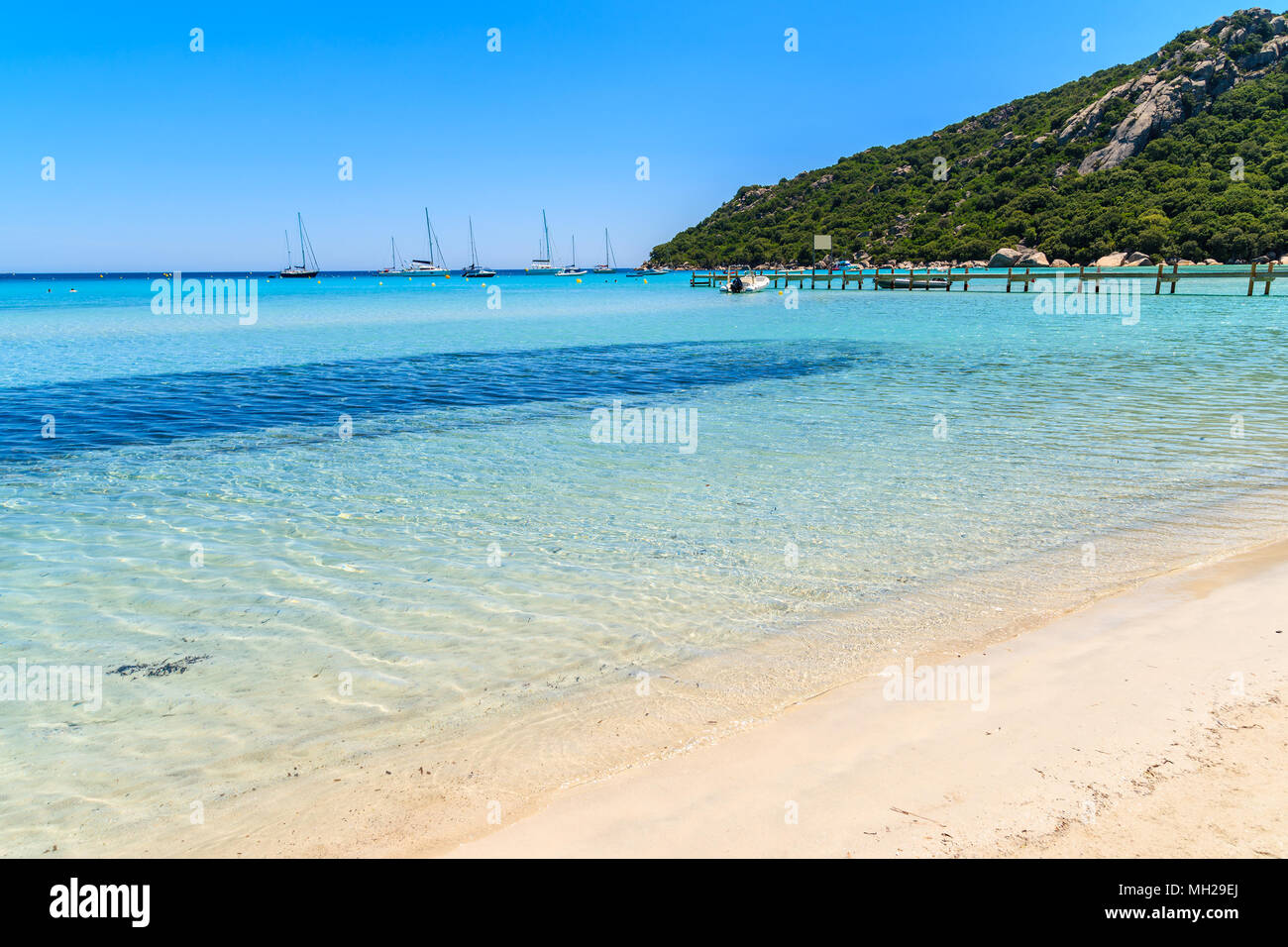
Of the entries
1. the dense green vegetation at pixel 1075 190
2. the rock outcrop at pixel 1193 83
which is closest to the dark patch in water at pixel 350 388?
the dense green vegetation at pixel 1075 190

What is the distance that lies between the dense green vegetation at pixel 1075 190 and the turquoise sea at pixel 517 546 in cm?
9877

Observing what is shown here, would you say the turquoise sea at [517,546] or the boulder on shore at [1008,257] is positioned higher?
the boulder on shore at [1008,257]

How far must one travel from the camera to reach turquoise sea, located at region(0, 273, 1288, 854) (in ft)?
17.1

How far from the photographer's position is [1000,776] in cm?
422

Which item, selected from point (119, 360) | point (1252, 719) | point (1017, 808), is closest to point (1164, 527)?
point (1252, 719)

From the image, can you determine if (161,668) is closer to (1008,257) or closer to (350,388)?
(350,388)

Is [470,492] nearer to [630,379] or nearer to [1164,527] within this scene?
[1164,527]

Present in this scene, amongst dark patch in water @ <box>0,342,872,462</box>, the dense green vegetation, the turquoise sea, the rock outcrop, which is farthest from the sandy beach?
the rock outcrop

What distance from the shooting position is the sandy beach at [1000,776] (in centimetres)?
368

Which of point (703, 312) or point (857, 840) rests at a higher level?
point (703, 312)

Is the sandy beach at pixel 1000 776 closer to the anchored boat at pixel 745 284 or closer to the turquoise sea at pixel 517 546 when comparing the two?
the turquoise sea at pixel 517 546

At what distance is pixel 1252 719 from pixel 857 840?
9.59 ft
